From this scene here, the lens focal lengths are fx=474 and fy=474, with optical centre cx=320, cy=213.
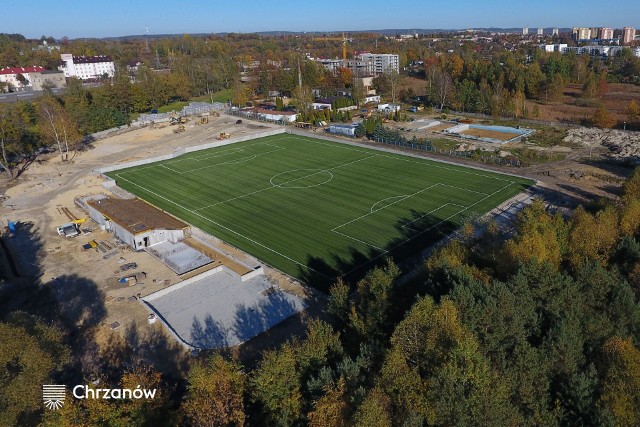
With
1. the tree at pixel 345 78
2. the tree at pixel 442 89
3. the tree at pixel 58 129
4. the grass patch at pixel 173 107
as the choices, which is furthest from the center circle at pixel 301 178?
the tree at pixel 345 78

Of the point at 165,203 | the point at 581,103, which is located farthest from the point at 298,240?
the point at 581,103

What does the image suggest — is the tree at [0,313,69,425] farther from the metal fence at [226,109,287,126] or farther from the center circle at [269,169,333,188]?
the metal fence at [226,109,287,126]

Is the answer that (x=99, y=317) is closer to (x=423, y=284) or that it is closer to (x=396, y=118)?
(x=423, y=284)

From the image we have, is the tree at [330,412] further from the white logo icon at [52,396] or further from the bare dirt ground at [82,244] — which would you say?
the white logo icon at [52,396]

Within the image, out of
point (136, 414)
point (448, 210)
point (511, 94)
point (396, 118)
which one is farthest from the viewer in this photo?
point (511, 94)

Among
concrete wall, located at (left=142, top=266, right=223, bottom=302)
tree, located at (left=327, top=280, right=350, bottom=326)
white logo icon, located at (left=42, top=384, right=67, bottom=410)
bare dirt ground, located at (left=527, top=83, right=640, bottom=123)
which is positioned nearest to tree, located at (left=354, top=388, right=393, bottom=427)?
tree, located at (left=327, top=280, right=350, bottom=326)

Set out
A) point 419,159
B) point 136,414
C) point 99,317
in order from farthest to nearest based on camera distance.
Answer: point 419,159, point 99,317, point 136,414
